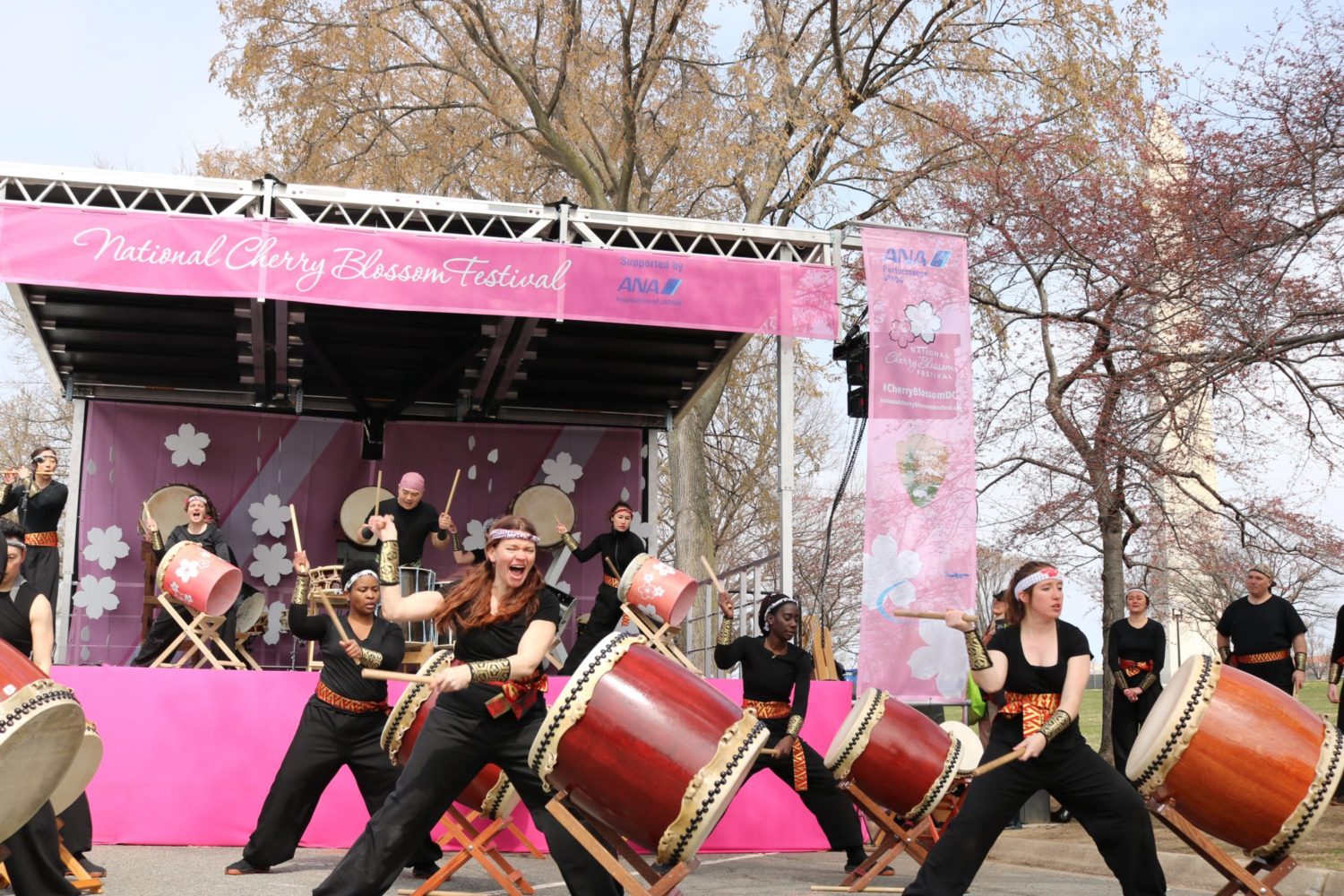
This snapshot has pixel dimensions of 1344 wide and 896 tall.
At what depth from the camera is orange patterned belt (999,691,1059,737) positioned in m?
5.47

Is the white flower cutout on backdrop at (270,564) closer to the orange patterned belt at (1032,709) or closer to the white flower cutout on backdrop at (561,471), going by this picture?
the white flower cutout on backdrop at (561,471)

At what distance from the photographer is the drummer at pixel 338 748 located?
6926 millimetres

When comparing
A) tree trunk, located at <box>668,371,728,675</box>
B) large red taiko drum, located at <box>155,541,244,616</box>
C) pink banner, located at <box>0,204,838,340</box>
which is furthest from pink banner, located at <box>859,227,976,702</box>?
tree trunk, located at <box>668,371,728,675</box>

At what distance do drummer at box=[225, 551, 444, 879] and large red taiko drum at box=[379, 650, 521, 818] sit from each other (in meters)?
0.24

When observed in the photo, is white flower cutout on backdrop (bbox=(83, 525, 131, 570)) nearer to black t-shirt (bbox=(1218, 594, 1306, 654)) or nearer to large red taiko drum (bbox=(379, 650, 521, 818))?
large red taiko drum (bbox=(379, 650, 521, 818))

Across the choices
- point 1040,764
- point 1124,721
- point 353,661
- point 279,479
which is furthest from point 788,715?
point 279,479

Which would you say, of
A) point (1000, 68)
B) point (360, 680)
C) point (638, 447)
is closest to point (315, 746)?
point (360, 680)

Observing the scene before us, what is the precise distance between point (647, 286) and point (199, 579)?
373cm

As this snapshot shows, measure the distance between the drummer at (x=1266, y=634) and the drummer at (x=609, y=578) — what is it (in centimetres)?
456

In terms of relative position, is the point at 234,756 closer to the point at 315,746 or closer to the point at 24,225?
the point at 315,746

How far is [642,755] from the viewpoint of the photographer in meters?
4.71

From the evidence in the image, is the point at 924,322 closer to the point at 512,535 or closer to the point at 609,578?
the point at 609,578

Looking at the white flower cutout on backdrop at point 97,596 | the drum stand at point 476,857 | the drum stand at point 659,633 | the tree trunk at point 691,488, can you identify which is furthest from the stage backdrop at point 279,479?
the drum stand at point 476,857

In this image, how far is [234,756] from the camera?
338 inches
